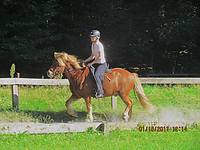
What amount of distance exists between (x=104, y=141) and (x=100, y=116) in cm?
274

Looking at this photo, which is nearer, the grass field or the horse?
the grass field

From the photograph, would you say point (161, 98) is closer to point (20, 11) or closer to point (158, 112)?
point (158, 112)

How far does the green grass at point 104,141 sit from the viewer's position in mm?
4977

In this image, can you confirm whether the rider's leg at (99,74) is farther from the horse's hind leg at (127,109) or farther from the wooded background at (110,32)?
the wooded background at (110,32)

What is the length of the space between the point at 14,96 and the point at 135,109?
167 inches

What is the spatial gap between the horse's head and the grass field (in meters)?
1.30

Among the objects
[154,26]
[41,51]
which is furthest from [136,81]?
[154,26]

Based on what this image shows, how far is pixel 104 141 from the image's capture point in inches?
204

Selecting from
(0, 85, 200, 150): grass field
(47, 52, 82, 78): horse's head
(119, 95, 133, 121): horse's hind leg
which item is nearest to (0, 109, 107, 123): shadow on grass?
(0, 85, 200, 150): grass field

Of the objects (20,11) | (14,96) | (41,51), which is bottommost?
(14,96)

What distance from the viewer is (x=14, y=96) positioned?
840 cm

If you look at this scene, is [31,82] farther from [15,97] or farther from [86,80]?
[86,80]

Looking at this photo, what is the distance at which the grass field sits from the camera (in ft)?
16.7

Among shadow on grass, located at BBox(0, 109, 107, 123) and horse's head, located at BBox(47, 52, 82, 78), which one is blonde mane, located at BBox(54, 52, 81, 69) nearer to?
horse's head, located at BBox(47, 52, 82, 78)
